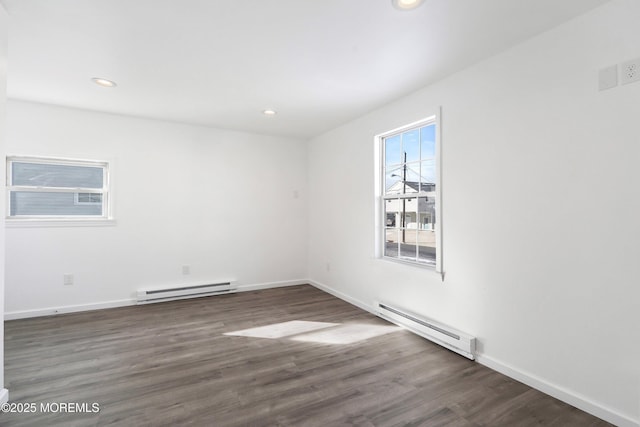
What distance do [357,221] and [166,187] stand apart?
278 centimetres

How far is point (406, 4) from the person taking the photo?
187 centimetres

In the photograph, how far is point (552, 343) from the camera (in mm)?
2119

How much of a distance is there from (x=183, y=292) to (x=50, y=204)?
6.48 ft

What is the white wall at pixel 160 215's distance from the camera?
3.68 meters

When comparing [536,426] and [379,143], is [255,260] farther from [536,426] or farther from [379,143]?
[536,426]

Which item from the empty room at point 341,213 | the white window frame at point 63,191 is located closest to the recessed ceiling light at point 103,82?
the empty room at point 341,213

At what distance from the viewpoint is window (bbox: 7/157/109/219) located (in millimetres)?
3682

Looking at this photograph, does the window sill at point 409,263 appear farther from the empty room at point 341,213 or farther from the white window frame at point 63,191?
the white window frame at point 63,191

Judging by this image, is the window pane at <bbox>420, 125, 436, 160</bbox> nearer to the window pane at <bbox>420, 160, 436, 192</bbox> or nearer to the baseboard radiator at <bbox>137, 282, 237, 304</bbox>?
the window pane at <bbox>420, 160, 436, 192</bbox>

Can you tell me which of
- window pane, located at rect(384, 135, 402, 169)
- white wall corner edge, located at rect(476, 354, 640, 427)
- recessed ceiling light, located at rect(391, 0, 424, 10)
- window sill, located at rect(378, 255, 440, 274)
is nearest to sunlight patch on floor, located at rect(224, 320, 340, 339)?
window sill, located at rect(378, 255, 440, 274)

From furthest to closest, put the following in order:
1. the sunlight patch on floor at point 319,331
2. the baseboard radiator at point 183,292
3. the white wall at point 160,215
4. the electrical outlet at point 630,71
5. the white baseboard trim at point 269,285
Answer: the white baseboard trim at point 269,285 < the baseboard radiator at point 183,292 < the white wall at point 160,215 < the sunlight patch on floor at point 319,331 < the electrical outlet at point 630,71

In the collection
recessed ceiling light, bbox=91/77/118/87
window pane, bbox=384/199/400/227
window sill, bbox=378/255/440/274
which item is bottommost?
window sill, bbox=378/255/440/274

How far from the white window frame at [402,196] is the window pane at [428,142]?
2.5 inches

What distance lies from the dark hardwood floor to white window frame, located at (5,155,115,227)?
1.15 m
